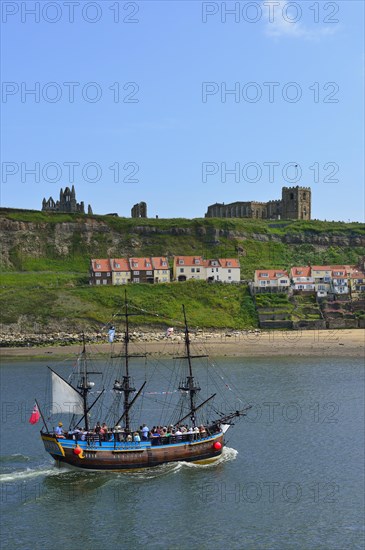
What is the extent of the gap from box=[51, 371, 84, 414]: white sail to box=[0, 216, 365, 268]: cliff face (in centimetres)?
9745

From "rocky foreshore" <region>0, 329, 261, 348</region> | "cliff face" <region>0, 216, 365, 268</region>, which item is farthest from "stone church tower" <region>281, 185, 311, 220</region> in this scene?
"rocky foreshore" <region>0, 329, 261, 348</region>

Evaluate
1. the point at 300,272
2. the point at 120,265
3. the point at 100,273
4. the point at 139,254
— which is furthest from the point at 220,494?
the point at 139,254

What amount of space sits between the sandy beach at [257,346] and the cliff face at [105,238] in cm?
4986

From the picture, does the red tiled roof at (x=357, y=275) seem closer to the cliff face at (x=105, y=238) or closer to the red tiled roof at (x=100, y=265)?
the cliff face at (x=105, y=238)

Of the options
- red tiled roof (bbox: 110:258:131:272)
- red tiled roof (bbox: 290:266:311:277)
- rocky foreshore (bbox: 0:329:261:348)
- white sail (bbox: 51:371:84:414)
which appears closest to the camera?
white sail (bbox: 51:371:84:414)

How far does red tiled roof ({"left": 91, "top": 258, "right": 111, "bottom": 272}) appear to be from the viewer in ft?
434

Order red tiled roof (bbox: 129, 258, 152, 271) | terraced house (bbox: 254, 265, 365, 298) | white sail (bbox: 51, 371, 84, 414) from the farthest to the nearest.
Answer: red tiled roof (bbox: 129, 258, 152, 271) → terraced house (bbox: 254, 265, 365, 298) → white sail (bbox: 51, 371, 84, 414)

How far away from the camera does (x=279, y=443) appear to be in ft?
165

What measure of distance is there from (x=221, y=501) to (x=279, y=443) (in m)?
10.7

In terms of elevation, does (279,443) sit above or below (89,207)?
below

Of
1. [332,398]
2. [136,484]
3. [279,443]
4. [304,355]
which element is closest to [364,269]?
[304,355]

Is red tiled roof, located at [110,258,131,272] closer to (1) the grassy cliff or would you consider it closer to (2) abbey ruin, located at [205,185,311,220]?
(1) the grassy cliff

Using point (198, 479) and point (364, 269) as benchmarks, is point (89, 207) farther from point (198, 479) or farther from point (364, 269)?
point (198, 479)

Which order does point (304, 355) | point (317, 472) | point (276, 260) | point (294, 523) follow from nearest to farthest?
point (294, 523)
point (317, 472)
point (304, 355)
point (276, 260)
